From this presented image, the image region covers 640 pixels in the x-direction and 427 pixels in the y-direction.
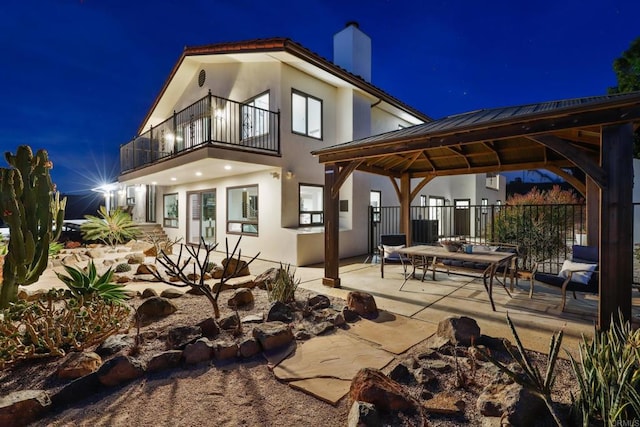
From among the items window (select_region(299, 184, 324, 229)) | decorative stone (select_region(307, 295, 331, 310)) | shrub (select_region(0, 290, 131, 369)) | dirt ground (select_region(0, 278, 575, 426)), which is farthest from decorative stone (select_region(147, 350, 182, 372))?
window (select_region(299, 184, 324, 229))

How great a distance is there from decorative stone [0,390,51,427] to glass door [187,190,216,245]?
8.66 metres

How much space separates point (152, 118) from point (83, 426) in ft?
52.5

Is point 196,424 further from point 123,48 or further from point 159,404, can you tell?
point 123,48

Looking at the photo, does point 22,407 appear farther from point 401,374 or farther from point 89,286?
point 401,374

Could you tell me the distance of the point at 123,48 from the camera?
180 feet

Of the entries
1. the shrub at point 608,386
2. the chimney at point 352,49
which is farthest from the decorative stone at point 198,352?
the chimney at point 352,49

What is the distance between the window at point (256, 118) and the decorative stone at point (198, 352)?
6.86m

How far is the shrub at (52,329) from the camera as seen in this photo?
2.89 m

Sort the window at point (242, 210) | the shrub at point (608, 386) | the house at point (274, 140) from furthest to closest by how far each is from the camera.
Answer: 1. the window at point (242, 210)
2. the house at point (274, 140)
3. the shrub at point (608, 386)

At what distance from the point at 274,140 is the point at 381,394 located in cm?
752

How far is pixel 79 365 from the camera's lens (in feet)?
8.79

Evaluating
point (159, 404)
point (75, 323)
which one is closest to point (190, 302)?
point (75, 323)

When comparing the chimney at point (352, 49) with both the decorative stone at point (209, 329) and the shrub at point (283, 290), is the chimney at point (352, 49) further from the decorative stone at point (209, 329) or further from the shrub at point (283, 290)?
the decorative stone at point (209, 329)

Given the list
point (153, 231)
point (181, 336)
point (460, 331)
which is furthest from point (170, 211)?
point (460, 331)
